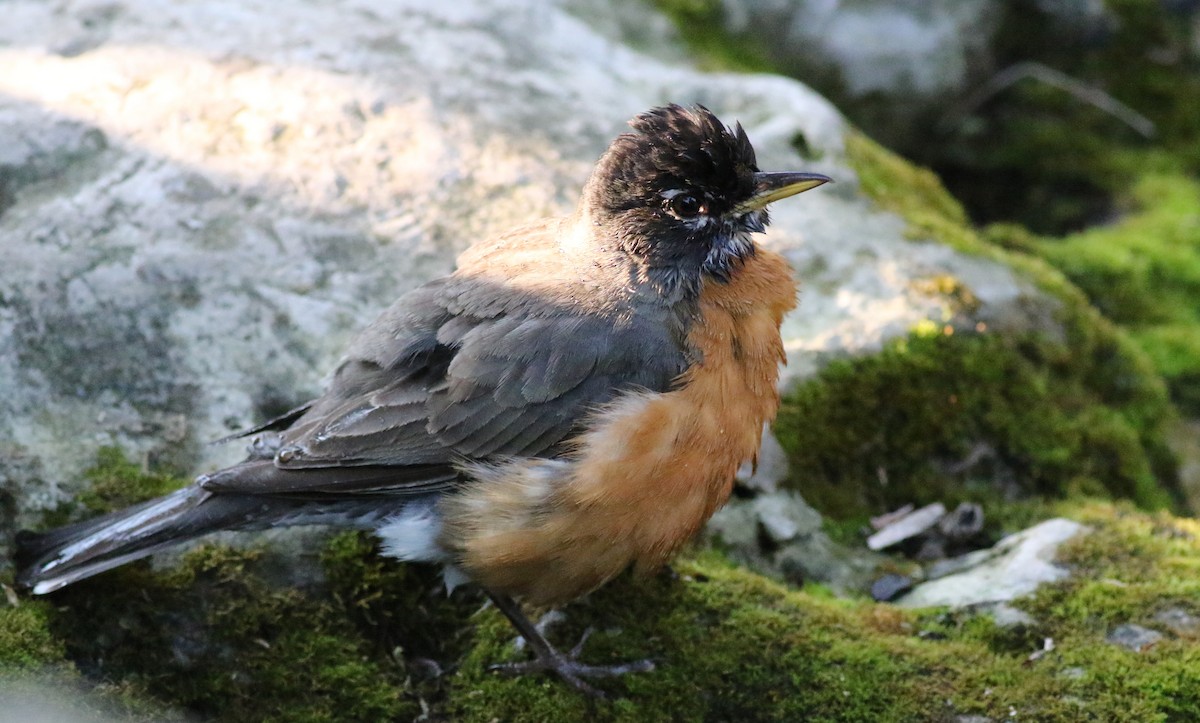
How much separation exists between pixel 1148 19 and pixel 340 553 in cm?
873

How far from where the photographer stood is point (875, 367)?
19.6 ft

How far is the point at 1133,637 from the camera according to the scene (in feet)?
15.0

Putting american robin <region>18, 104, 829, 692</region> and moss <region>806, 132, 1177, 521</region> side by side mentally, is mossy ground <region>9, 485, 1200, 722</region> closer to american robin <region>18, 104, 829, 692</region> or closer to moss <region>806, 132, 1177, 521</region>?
american robin <region>18, 104, 829, 692</region>

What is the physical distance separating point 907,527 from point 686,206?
2.04 meters

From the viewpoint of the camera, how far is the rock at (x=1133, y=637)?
14.8 ft

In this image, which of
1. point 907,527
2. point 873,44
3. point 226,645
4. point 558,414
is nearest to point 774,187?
point 558,414

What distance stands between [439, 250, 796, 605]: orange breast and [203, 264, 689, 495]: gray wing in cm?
11

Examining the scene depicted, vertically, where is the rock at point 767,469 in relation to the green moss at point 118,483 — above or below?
below

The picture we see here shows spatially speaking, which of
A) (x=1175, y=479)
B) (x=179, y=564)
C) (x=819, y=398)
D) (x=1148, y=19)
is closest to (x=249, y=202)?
(x=179, y=564)

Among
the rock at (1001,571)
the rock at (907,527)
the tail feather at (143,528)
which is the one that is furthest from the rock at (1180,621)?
the tail feather at (143,528)

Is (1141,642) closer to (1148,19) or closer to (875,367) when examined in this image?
(875,367)

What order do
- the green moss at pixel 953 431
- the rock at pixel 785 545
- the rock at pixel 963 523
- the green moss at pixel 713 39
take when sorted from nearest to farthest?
the rock at pixel 785 545 → the rock at pixel 963 523 → the green moss at pixel 953 431 → the green moss at pixel 713 39

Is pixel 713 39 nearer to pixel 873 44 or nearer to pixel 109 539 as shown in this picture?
pixel 873 44

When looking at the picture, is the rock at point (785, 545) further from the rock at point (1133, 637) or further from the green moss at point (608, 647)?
the rock at point (1133, 637)
